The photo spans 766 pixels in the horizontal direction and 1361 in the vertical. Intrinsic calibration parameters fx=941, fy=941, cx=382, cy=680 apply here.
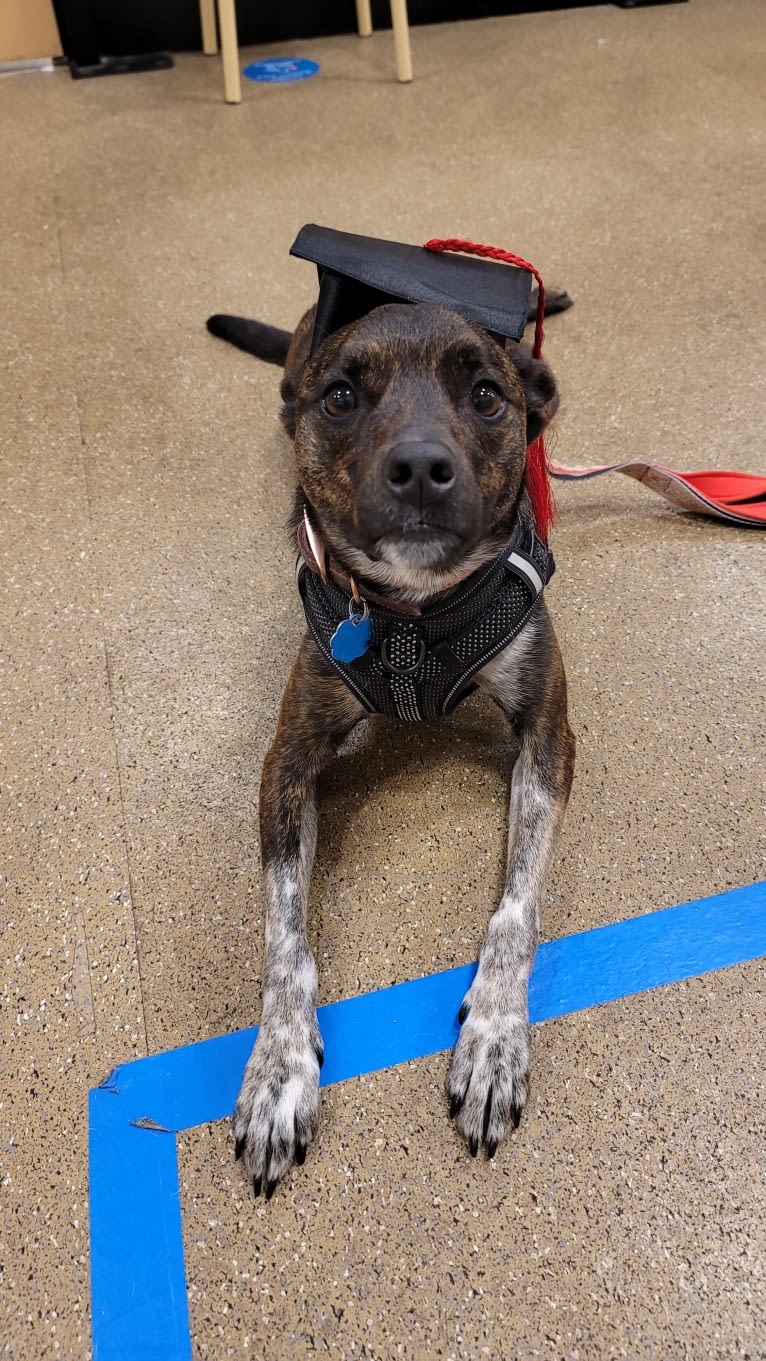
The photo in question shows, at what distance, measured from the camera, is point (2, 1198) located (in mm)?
1284

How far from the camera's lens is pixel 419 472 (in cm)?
128

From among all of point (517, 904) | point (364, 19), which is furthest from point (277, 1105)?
point (364, 19)

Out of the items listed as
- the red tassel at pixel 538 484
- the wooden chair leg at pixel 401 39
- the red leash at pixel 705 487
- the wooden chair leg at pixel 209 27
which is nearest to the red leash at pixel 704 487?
the red leash at pixel 705 487

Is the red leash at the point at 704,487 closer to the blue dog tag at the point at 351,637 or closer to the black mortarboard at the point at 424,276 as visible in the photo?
the black mortarboard at the point at 424,276

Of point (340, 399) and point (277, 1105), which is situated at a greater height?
point (340, 399)

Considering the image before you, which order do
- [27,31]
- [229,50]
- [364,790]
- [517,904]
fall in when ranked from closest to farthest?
1. [517,904]
2. [364,790]
3. [229,50]
4. [27,31]

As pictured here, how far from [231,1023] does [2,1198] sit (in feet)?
1.25

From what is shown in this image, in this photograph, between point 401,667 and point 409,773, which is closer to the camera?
point 401,667

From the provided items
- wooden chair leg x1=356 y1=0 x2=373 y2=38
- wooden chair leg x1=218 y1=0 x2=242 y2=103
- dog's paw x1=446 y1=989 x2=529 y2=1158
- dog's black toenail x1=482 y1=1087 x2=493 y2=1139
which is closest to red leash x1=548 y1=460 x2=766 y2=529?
dog's paw x1=446 y1=989 x2=529 y2=1158

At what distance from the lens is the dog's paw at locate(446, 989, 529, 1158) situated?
1.31 meters

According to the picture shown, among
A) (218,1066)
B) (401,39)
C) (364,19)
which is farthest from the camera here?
(364,19)

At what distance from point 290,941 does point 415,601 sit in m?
0.57

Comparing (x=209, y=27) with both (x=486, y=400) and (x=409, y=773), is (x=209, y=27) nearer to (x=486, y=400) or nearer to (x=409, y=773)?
(x=486, y=400)

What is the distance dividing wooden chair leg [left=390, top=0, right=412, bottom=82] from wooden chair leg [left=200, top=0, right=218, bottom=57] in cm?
97
